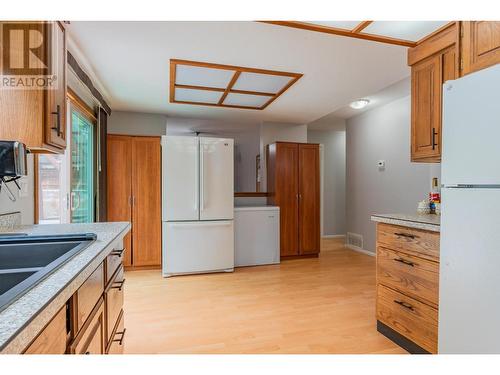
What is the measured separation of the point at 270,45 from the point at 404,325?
234cm

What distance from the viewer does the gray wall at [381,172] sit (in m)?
3.93

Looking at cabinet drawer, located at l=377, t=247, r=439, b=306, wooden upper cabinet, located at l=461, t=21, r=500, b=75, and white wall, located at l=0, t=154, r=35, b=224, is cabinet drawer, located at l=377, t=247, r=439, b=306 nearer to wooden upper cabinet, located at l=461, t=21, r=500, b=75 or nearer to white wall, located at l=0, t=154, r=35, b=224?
wooden upper cabinet, located at l=461, t=21, r=500, b=75

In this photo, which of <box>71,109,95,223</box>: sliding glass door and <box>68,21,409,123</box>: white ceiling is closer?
<box>68,21,409,123</box>: white ceiling

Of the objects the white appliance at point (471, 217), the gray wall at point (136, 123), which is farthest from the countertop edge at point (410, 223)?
the gray wall at point (136, 123)

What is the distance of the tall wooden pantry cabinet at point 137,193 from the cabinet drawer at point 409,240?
9.45 feet

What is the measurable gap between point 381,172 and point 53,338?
467cm

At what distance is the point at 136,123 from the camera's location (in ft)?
14.4

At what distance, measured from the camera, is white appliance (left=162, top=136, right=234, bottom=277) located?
3602mm

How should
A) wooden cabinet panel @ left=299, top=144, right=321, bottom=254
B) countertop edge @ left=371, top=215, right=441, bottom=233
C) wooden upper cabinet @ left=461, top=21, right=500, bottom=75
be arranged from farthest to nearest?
wooden cabinet panel @ left=299, top=144, right=321, bottom=254, countertop edge @ left=371, top=215, right=441, bottom=233, wooden upper cabinet @ left=461, top=21, right=500, bottom=75

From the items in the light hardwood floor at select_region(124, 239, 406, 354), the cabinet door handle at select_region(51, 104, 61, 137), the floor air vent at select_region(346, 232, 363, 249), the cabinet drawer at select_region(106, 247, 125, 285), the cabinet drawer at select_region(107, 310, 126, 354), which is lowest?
the light hardwood floor at select_region(124, 239, 406, 354)

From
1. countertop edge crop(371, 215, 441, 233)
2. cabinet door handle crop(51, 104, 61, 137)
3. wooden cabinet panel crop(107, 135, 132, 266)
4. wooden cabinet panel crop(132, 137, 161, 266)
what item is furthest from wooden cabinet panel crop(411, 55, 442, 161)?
wooden cabinet panel crop(107, 135, 132, 266)

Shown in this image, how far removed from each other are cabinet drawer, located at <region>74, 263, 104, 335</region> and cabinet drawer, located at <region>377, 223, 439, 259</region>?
6.02ft

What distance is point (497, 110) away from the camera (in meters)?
1.23

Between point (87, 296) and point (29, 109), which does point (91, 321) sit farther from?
point (29, 109)
